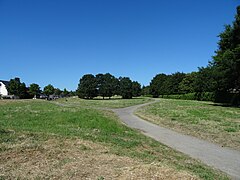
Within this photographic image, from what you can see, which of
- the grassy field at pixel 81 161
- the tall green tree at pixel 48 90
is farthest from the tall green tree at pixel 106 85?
the grassy field at pixel 81 161

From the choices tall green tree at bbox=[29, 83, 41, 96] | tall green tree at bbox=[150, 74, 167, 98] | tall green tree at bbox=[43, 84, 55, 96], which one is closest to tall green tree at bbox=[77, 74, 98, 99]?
tall green tree at bbox=[29, 83, 41, 96]

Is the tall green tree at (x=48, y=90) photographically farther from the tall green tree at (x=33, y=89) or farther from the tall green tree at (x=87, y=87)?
the tall green tree at (x=87, y=87)

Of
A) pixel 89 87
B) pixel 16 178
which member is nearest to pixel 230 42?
pixel 16 178

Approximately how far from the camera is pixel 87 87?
94.4 metres

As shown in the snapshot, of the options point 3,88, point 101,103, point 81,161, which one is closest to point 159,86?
point 101,103

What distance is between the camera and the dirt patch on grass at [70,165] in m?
4.81

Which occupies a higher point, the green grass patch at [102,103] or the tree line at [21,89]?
the tree line at [21,89]

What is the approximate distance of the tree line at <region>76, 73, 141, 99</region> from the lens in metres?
94.8

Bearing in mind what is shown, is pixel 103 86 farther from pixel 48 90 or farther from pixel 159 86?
pixel 48 90

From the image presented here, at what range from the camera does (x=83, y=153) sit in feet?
20.8

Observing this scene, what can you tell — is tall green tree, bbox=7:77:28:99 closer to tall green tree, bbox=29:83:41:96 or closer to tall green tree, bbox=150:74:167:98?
tall green tree, bbox=29:83:41:96

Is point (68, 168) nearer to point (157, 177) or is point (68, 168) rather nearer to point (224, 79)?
point (157, 177)

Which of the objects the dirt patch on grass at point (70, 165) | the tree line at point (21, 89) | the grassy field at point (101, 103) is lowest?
the dirt patch on grass at point (70, 165)

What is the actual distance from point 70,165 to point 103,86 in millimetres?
95024
